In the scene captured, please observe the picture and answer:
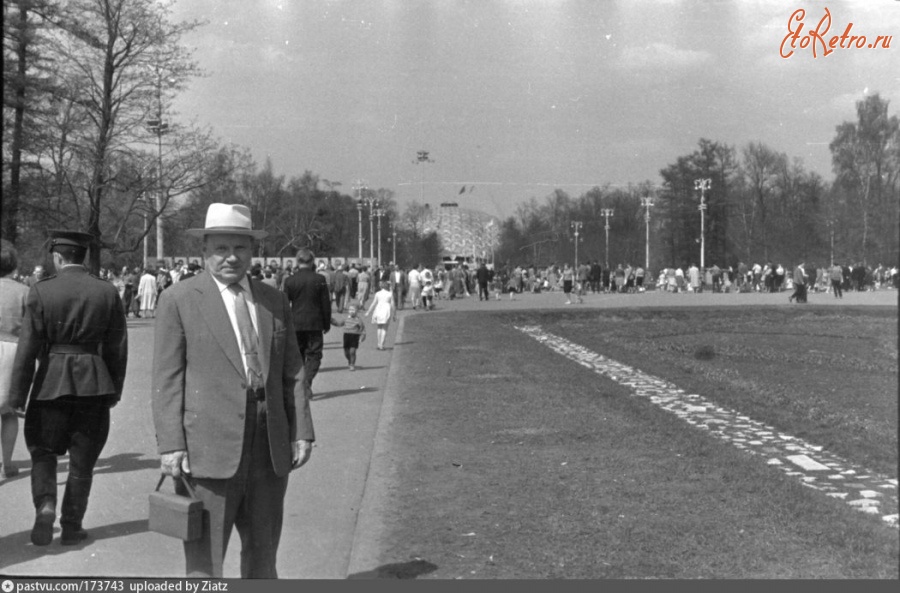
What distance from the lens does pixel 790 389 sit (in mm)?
12914

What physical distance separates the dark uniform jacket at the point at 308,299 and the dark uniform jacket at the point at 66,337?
4716 millimetres

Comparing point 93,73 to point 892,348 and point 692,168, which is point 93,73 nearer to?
point 692,168

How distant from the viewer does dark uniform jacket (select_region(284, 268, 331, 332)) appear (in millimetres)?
10398

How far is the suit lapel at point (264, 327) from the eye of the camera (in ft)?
13.9

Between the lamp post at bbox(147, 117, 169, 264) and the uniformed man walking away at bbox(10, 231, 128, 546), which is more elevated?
the lamp post at bbox(147, 117, 169, 264)

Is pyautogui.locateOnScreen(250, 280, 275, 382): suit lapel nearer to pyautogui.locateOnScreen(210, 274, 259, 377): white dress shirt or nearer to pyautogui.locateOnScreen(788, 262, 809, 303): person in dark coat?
pyautogui.locateOnScreen(210, 274, 259, 377): white dress shirt

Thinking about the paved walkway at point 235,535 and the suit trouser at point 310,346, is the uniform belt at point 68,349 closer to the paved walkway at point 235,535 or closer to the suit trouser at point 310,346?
the paved walkway at point 235,535

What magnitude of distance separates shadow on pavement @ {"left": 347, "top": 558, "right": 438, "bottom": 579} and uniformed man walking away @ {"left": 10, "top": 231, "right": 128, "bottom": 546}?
5.92 ft

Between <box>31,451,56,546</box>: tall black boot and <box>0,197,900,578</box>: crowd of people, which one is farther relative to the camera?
<box>31,451,56,546</box>: tall black boot

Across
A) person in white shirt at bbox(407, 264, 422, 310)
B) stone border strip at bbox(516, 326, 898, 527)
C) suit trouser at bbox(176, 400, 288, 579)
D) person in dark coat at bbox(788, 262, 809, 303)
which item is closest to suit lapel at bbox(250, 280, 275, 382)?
suit trouser at bbox(176, 400, 288, 579)

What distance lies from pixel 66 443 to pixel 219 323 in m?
2.10

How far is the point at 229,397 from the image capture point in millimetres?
4156

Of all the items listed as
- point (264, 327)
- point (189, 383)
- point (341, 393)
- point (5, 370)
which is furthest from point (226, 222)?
point (341, 393)

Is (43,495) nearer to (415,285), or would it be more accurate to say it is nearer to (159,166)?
(159,166)
